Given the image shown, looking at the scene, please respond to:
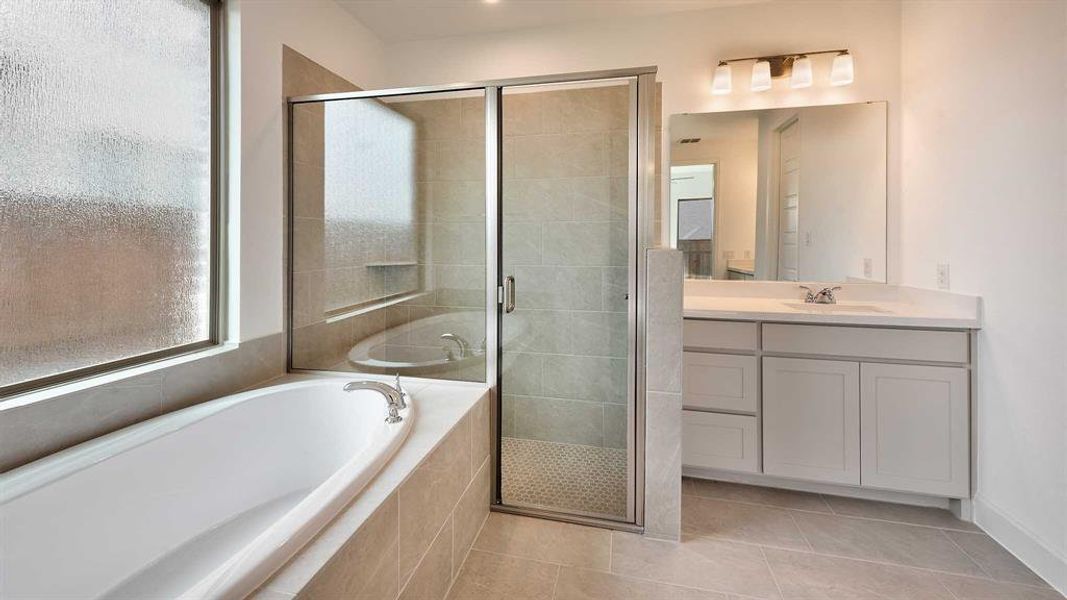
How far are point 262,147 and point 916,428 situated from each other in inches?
118

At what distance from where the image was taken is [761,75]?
98.0 inches

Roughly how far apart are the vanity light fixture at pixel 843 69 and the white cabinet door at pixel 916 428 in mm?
1458

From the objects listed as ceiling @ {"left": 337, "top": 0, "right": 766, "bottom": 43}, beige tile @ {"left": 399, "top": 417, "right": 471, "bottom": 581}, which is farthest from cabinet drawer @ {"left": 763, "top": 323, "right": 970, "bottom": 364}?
ceiling @ {"left": 337, "top": 0, "right": 766, "bottom": 43}

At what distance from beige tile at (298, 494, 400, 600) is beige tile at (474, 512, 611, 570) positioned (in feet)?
2.30

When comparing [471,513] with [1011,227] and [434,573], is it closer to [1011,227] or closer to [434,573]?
[434,573]

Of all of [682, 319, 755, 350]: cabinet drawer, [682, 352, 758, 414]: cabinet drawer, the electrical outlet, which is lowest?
[682, 352, 758, 414]: cabinet drawer

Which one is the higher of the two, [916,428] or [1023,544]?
[916,428]

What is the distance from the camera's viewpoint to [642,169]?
1854 mm

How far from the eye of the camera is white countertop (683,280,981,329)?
1.94 metres

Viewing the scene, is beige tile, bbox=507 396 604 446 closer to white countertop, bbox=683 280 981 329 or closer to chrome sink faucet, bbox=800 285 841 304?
white countertop, bbox=683 280 981 329

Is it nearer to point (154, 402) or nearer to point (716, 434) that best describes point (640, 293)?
point (716, 434)

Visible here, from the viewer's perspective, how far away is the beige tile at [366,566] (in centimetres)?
87

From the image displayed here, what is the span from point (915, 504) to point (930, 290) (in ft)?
3.15

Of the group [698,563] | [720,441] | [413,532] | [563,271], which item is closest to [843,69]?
[563,271]
